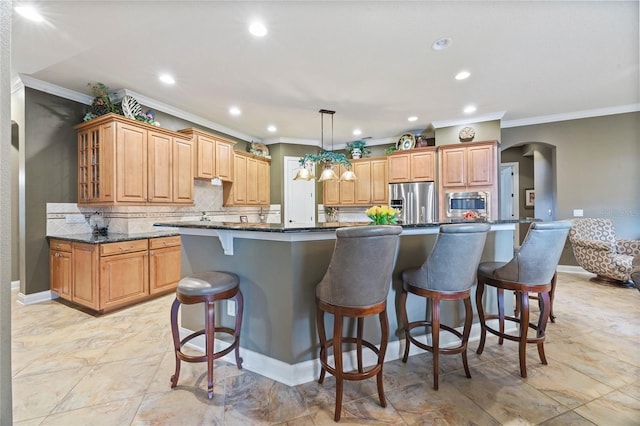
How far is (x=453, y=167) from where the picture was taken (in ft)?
15.8

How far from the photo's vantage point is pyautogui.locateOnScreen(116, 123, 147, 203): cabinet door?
11.0 feet

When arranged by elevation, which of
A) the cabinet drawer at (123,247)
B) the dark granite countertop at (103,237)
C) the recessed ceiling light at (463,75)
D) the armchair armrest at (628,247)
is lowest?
the armchair armrest at (628,247)

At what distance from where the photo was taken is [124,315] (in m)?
3.06

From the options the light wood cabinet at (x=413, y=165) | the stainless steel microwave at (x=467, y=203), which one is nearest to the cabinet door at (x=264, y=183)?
the light wood cabinet at (x=413, y=165)

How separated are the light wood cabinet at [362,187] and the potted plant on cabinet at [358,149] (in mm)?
198

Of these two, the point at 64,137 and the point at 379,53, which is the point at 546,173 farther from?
the point at 64,137

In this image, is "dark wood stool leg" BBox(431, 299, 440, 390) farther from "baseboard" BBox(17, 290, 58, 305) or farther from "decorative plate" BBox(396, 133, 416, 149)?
"baseboard" BBox(17, 290, 58, 305)

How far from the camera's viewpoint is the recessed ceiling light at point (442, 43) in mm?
2523

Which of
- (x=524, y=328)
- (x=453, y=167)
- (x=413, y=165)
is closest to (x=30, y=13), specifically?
(x=524, y=328)

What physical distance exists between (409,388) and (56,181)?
15.4 feet

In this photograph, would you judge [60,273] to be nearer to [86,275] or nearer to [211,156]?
[86,275]

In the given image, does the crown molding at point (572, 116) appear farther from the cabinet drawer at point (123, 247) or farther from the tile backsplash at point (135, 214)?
the cabinet drawer at point (123, 247)

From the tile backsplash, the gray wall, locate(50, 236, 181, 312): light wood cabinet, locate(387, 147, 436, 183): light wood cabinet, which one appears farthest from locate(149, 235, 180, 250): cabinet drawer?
the gray wall

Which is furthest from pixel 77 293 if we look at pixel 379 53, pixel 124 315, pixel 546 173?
pixel 546 173
